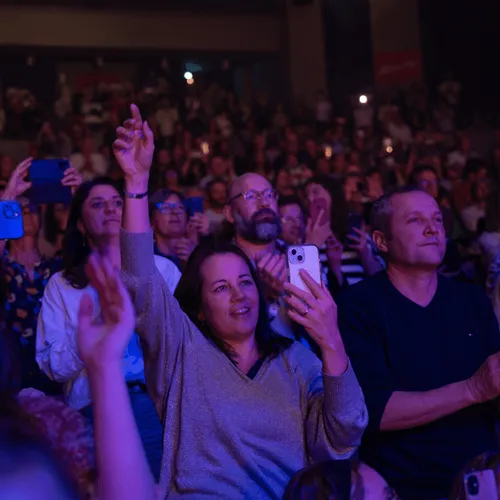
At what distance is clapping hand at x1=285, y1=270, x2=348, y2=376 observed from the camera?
1.86 meters

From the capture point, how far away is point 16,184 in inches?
124

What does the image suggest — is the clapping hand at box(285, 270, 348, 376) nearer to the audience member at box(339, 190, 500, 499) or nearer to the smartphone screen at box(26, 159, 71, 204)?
the audience member at box(339, 190, 500, 499)

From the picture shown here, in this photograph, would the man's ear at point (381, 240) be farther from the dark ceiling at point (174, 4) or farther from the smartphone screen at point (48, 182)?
the dark ceiling at point (174, 4)

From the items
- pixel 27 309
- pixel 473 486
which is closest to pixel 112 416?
pixel 473 486

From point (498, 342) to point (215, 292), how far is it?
3.08 feet

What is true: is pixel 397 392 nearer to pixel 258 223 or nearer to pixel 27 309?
pixel 258 223

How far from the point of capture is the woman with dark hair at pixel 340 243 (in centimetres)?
373

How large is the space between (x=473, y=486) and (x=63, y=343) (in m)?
1.44

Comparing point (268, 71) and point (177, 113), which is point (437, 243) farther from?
point (268, 71)

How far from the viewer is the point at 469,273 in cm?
486

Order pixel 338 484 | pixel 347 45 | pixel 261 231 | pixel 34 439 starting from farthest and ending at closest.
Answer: pixel 347 45, pixel 261 231, pixel 338 484, pixel 34 439

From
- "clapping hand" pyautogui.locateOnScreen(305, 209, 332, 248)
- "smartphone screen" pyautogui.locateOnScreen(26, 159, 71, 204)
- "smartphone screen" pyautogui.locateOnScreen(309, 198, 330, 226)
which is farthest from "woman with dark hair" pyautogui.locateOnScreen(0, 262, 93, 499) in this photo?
"smartphone screen" pyautogui.locateOnScreen(309, 198, 330, 226)

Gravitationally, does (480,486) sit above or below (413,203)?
below

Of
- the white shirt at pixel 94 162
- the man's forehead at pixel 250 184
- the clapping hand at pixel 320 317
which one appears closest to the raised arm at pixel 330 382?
the clapping hand at pixel 320 317
